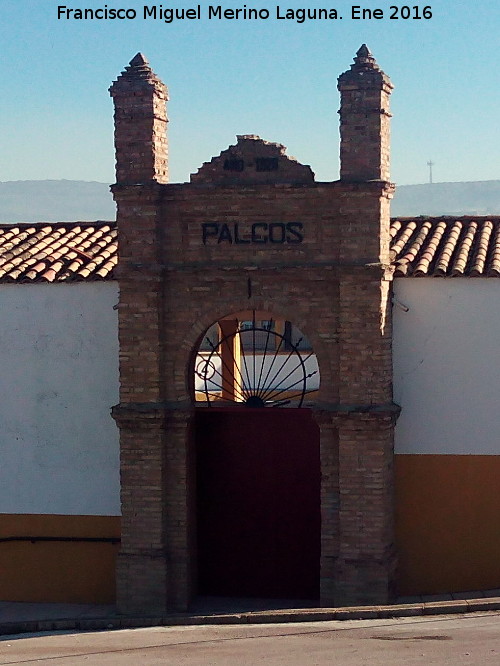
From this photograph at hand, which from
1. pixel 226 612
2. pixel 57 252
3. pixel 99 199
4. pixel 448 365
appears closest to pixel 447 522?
pixel 448 365

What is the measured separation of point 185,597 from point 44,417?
2895mm

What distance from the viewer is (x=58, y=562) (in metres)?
14.5

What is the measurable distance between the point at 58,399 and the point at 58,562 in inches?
81.4

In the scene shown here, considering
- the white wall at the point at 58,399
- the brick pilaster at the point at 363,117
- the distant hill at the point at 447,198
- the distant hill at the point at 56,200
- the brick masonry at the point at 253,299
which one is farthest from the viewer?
the distant hill at the point at 447,198

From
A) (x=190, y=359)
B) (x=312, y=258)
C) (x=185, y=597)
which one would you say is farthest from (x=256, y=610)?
(x=312, y=258)

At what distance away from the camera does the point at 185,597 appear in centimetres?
1376

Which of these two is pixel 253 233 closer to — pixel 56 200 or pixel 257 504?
pixel 257 504

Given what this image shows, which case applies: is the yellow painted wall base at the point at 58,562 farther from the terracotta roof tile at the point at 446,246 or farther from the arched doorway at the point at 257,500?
the terracotta roof tile at the point at 446,246

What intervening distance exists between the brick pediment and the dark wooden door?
113 inches

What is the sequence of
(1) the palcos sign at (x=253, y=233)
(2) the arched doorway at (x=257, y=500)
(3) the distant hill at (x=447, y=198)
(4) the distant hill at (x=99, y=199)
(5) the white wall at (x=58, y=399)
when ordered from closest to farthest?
(1) the palcos sign at (x=253, y=233) → (2) the arched doorway at (x=257, y=500) → (5) the white wall at (x=58, y=399) → (4) the distant hill at (x=99, y=199) → (3) the distant hill at (x=447, y=198)

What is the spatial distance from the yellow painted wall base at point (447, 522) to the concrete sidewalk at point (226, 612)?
239 millimetres

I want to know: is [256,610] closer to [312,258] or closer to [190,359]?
[190,359]

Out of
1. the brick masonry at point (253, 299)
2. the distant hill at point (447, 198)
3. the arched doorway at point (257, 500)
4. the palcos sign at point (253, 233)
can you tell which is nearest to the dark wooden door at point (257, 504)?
the arched doorway at point (257, 500)

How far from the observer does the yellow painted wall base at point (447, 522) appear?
13609 millimetres
